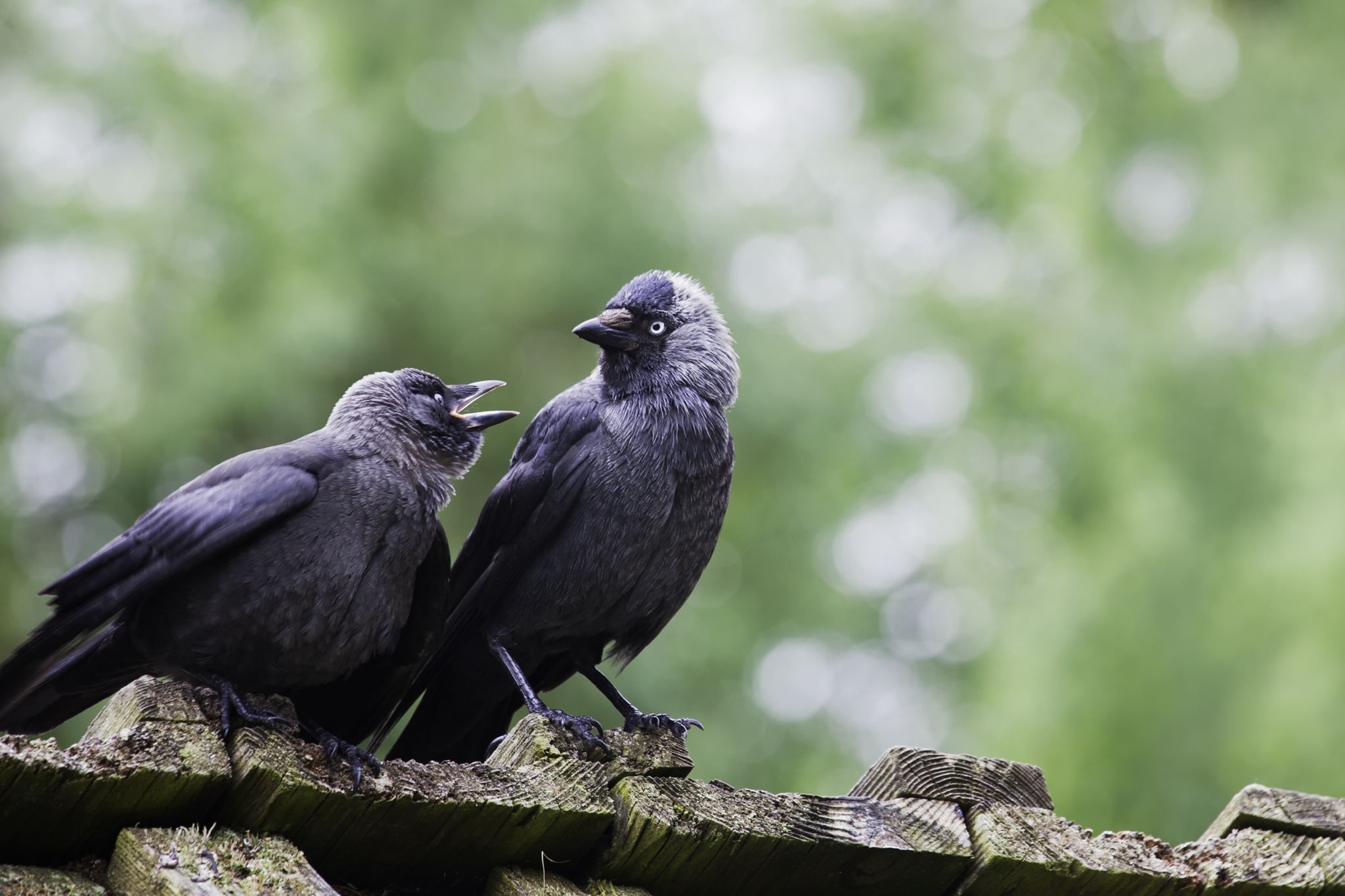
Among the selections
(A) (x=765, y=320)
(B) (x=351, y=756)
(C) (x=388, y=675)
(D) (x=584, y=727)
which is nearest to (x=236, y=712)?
(B) (x=351, y=756)

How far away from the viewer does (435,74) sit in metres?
11.2

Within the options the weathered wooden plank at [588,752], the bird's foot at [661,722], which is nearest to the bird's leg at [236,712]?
the weathered wooden plank at [588,752]

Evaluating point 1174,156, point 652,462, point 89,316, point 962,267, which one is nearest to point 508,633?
point 652,462

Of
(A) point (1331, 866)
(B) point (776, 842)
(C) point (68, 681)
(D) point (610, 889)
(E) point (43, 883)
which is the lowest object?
(E) point (43, 883)

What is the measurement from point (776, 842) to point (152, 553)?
1653 mm

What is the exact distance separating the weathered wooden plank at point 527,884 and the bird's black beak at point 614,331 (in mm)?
2106

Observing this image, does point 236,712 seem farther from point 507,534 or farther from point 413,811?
point 507,534

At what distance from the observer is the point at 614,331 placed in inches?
180

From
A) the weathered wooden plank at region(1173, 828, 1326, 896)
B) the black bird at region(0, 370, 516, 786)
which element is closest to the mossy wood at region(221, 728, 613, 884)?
the black bird at region(0, 370, 516, 786)

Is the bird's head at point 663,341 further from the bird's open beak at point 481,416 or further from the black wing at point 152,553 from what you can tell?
the black wing at point 152,553

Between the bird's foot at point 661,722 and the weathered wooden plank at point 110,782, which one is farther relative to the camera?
the bird's foot at point 661,722

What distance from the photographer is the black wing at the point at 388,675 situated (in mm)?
3928

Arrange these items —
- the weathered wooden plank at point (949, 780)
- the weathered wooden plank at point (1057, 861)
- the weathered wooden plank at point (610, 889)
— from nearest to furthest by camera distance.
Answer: the weathered wooden plank at point (610, 889) → the weathered wooden plank at point (1057, 861) → the weathered wooden plank at point (949, 780)

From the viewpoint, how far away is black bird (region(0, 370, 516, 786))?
11.1ft
